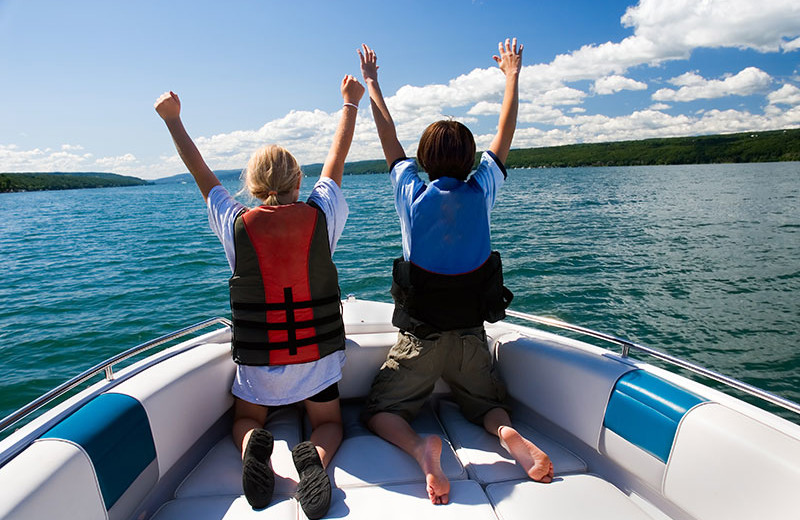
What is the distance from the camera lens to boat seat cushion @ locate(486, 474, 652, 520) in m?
1.81

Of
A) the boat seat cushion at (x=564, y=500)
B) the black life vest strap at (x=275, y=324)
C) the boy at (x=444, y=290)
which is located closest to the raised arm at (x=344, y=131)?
the boy at (x=444, y=290)

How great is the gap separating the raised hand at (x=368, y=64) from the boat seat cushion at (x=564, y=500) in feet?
7.06

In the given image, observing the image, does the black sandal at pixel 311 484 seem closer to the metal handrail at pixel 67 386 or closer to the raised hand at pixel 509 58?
the metal handrail at pixel 67 386

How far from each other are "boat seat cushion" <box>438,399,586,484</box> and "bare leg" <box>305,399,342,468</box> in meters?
0.59

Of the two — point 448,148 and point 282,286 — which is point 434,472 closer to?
point 282,286

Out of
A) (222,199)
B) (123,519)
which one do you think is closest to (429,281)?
(222,199)

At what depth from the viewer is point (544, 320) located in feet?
8.59

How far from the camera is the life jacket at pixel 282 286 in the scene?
1935mm

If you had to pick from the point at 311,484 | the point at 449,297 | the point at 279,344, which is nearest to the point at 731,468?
the point at 449,297

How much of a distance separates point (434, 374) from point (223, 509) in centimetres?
110

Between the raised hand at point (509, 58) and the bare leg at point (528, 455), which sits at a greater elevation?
the raised hand at point (509, 58)

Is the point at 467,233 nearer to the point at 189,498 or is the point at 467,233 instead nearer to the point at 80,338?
the point at 189,498

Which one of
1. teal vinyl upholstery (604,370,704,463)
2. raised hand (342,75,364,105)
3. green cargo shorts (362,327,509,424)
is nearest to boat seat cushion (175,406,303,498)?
green cargo shorts (362,327,509,424)

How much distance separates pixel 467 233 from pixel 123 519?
1803 mm
